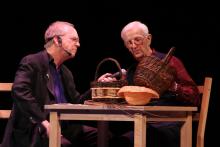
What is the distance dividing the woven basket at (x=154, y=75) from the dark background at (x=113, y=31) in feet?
5.78

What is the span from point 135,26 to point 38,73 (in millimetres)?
881

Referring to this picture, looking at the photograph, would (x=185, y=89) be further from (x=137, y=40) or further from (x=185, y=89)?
(x=137, y=40)

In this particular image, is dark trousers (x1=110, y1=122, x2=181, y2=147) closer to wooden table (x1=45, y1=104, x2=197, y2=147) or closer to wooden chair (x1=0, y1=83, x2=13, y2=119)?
wooden table (x1=45, y1=104, x2=197, y2=147)

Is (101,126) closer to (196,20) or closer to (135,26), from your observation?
(135,26)

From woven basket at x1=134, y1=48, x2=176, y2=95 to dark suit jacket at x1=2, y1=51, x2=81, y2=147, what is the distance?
85 centimetres

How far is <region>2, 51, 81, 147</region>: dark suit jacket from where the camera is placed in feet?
13.7

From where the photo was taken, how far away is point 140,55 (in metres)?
4.67

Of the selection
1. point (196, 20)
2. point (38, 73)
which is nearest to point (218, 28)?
point (196, 20)

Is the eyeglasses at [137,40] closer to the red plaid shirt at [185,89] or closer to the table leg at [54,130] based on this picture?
the red plaid shirt at [185,89]

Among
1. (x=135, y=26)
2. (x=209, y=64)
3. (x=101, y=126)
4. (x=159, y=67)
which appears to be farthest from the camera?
(x=209, y=64)

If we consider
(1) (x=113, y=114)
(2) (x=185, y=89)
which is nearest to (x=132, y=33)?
(2) (x=185, y=89)

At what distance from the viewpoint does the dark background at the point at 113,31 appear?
5.46 meters

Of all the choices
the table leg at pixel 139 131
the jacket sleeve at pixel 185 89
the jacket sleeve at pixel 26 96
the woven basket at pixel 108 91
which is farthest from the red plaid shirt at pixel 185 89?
the jacket sleeve at pixel 26 96

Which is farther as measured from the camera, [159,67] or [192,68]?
[192,68]
